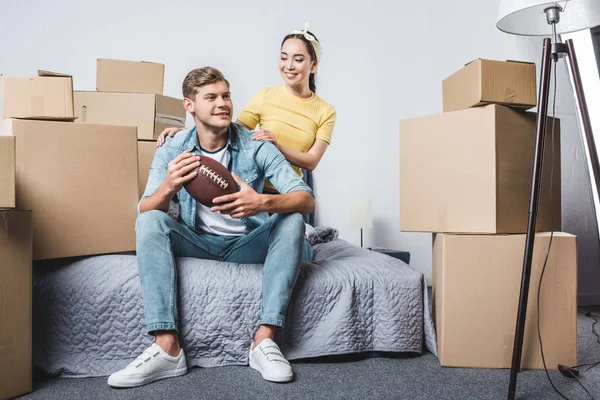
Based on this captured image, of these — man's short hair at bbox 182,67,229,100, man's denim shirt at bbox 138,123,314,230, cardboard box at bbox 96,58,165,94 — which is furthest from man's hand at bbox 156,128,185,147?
cardboard box at bbox 96,58,165,94

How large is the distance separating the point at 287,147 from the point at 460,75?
0.68m

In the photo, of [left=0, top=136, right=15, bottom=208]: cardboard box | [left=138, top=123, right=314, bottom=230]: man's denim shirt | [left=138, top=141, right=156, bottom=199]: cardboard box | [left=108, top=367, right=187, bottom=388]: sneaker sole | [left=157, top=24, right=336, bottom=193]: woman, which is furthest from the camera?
[left=138, top=141, right=156, bottom=199]: cardboard box

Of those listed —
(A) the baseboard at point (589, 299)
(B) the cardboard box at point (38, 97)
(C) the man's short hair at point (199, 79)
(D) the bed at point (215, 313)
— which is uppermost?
(C) the man's short hair at point (199, 79)

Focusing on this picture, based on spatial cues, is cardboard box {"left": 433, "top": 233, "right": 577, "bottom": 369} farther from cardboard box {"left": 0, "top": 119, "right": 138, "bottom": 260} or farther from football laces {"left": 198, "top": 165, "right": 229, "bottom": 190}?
cardboard box {"left": 0, "top": 119, "right": 138, "bottom": 260}

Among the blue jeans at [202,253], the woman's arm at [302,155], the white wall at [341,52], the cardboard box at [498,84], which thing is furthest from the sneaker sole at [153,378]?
the white wall at [341,52]

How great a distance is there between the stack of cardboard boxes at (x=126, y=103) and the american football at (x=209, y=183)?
2.38 ft

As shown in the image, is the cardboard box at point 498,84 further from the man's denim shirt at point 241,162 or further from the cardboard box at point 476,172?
the man's denim shirt at point 241,162

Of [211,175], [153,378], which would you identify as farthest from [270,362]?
[211,175]

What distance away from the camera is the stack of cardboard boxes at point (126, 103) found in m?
2.22

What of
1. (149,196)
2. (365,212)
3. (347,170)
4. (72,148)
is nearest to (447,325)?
(149,196)

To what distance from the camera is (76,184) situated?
5.51 feet

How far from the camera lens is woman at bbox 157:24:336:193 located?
2.06m

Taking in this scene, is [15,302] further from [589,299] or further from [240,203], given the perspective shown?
[589,299]

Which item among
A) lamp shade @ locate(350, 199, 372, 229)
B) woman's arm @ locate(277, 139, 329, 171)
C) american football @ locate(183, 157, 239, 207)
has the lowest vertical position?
lamp shade @ locate(350, 199, 372, 229)
